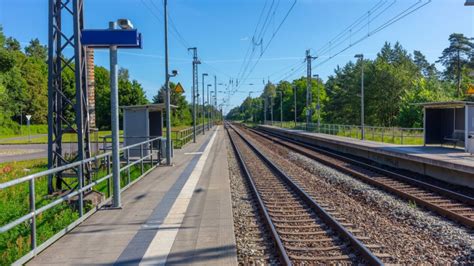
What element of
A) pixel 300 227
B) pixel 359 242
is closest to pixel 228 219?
pixel 300 227

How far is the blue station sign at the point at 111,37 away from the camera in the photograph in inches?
350

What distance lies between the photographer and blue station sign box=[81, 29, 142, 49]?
350 inches

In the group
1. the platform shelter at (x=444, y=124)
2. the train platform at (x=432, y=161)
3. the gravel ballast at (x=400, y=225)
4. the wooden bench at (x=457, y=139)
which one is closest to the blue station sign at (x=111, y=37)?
the gravel ballast at (x=400, y=225)

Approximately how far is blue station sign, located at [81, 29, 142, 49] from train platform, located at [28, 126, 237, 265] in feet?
10.8

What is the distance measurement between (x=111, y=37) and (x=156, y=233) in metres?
3.93

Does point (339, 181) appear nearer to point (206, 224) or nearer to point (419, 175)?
point (419, 175)

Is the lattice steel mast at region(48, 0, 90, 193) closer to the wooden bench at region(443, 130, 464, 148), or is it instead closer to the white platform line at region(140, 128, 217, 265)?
the white platform line at region(140, 128, 217, 265)

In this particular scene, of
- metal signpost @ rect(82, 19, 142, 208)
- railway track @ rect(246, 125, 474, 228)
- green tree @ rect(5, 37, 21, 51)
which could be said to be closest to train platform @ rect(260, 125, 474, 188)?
railway track @ rect(246, 125, 474, 228)

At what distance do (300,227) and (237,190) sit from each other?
4.89m

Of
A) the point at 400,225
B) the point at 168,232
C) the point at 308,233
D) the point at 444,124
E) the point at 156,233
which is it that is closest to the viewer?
the point at 156,233

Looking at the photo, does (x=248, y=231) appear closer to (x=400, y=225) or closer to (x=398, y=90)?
(x=400, y=225)

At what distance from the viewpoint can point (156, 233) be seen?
7438mm

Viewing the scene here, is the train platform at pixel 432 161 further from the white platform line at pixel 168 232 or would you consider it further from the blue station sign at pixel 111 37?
the blue station sign at pixel 111 37

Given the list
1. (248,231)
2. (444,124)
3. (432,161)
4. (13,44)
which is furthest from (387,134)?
(13,44)
